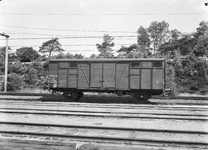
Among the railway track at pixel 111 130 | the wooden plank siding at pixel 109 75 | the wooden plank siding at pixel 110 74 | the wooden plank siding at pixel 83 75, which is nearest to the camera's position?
the railway track at pixel 111 130

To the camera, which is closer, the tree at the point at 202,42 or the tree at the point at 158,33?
the tree at the point at 202,42

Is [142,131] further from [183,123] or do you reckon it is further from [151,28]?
[151,28]

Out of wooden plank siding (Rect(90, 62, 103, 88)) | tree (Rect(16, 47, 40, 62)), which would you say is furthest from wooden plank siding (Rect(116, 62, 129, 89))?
tree (Rect(16, 47, 40, 62))

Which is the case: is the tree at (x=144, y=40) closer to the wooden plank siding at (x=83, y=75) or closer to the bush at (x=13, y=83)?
the bush at (x=13, y=83)

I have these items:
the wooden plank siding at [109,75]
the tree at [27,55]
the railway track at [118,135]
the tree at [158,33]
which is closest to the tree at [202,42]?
the tree at [158,33]

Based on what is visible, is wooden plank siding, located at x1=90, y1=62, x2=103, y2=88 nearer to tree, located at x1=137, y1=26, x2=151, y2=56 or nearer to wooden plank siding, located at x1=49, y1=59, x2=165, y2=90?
wooden plank siding, located at x1=49, y1=59, x2=165, y2=90

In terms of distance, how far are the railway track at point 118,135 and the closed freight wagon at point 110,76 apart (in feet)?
28.1

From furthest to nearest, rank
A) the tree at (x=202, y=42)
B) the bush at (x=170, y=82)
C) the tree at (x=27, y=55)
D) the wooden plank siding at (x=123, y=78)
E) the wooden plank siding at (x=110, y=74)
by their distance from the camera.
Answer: the tree at (x=27, y=55) → the tree at (x=202, y=42) → the bush at (x=170, y=82) → the wooden plank siding at (x=123, y=78) → the wooden plank siding at (x=110, y=74)

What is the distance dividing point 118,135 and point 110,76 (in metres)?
9.63

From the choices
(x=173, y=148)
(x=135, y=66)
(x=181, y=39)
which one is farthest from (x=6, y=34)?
(x=181, y=39)

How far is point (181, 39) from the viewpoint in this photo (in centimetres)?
4362

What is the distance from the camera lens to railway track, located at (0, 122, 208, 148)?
595 centimetres

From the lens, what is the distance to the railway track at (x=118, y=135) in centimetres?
595

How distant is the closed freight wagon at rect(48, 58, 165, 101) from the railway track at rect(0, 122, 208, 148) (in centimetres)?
856
